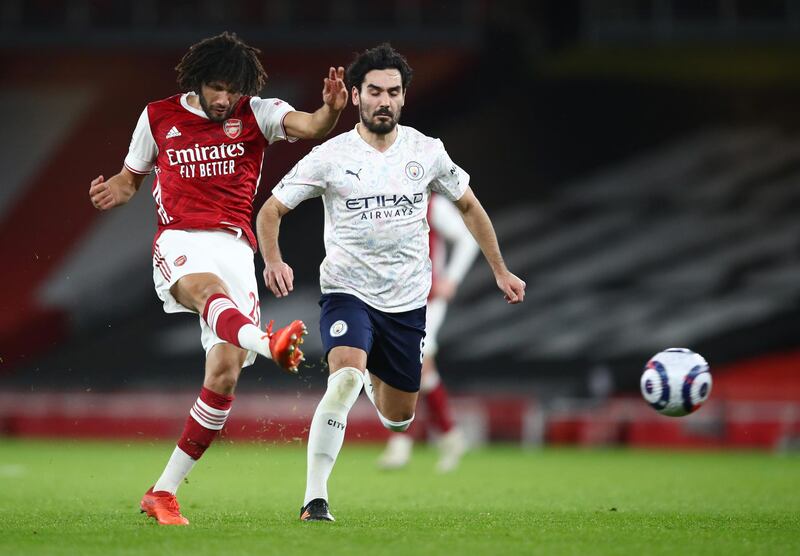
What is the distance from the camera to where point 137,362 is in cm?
1941

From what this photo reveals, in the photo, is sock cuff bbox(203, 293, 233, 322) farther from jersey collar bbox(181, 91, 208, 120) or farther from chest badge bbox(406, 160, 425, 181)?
chest badge bbox(406, 160, 425, 181)

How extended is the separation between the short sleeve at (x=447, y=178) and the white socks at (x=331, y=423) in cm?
117

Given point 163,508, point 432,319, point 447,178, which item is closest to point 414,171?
point 447,178

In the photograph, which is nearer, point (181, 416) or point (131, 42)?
point (181, 416)

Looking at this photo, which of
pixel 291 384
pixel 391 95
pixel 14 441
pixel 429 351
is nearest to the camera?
pixel 391 95

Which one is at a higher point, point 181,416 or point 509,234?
point 509,234

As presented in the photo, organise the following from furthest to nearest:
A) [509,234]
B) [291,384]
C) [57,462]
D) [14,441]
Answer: [509,234]
[291,384]
[14,441]
[57,462]

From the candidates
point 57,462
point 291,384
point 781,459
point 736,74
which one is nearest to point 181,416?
point 291,384

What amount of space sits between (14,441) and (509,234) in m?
8.15

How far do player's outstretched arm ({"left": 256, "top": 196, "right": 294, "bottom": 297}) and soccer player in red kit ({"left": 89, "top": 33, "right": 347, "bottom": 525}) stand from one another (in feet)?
0.55

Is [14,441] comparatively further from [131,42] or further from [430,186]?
[430,186]

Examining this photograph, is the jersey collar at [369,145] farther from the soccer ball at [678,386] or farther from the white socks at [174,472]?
the soccer ball at [678,386]

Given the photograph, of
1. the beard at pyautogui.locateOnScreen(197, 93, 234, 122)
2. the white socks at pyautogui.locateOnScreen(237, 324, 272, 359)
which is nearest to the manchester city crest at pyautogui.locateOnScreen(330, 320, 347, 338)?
the white socks at pyautogui.locateOnScreen(237, 324, 272, 359)

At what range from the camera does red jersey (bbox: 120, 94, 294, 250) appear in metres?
6.55
